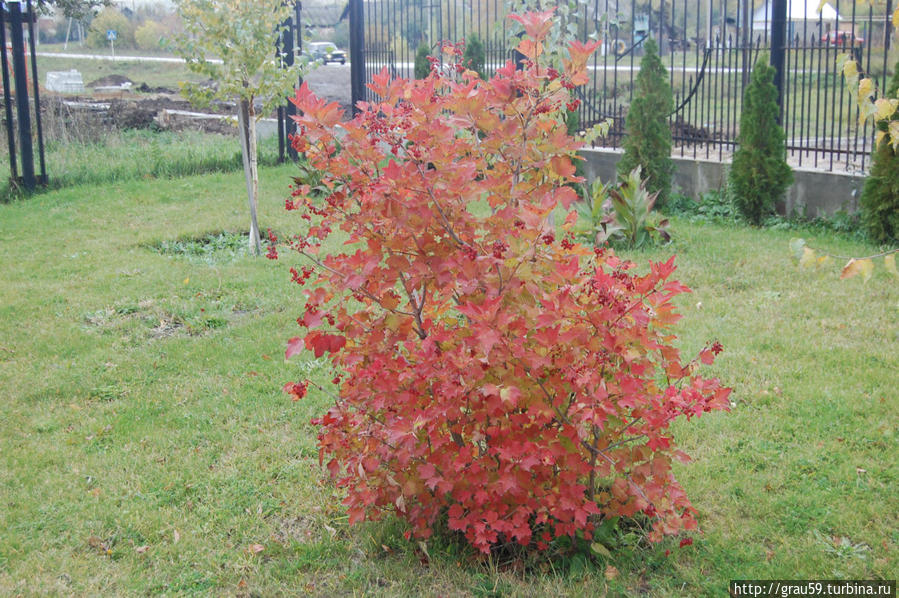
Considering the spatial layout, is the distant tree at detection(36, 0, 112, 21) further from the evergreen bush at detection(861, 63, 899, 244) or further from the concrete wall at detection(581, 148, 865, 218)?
the evergreen bush at detection(861, 63, 899, 244)

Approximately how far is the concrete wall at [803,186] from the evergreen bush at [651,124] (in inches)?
17.1

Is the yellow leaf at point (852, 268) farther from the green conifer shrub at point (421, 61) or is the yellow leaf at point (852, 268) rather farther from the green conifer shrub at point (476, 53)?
the green conifer shrub at point (421, 61)

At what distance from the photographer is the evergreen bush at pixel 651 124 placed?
372 inches

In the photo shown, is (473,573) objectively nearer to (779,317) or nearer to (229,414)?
(229,414)

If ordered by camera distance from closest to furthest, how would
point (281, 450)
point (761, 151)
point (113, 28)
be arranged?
point (281, 450), point (761, 151), point (113, 28)

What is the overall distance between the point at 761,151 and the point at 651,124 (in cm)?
134

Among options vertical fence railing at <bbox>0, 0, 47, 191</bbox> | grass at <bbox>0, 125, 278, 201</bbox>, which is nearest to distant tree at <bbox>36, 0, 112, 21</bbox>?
grass at <bbox>0, 125, 278, 201</bbox>

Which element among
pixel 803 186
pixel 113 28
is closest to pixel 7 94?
pixel 803 186

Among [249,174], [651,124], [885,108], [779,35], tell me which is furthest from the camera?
[651,124]

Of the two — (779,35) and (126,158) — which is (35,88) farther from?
(779,35)

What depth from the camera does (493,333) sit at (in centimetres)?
262

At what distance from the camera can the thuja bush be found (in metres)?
2.78

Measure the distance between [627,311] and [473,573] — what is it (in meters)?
1.14

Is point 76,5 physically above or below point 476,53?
above
